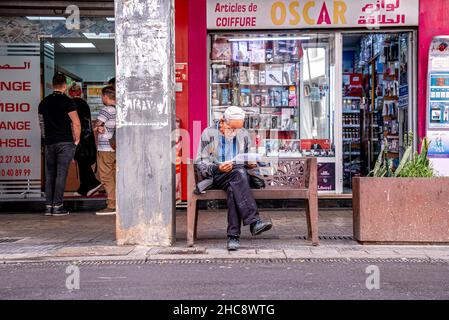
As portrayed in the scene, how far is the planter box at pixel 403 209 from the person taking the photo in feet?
23.6

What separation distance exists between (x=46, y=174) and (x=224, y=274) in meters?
5.24

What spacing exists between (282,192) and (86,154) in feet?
17.0

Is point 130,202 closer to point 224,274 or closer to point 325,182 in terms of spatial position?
point 224,274

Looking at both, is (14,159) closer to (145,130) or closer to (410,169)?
(145,130)

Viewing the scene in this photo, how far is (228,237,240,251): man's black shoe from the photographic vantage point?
23.2ft

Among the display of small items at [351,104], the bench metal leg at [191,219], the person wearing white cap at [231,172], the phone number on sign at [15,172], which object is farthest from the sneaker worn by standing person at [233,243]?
the display of small items at [351,104]

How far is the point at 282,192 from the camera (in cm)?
725

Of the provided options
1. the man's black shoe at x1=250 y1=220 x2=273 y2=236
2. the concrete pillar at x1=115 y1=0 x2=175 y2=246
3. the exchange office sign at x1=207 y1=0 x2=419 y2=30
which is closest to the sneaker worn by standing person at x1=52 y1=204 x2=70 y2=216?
the concrete pillar at x1=115 y1=0 x2=175 y2=246

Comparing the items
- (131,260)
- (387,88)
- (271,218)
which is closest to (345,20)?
(387,88)

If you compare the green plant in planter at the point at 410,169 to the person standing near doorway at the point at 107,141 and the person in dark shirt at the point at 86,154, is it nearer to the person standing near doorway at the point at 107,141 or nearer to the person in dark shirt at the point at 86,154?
the person standing near doorway at the point at 107,141

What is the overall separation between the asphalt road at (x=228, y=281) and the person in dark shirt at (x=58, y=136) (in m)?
3.93

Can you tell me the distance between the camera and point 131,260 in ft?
21.8

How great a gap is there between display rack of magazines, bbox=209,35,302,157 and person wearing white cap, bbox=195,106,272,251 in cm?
363

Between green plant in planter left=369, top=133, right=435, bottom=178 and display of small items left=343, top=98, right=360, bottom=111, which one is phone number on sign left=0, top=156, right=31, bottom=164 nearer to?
display of small items left=343, top=98, right=360, bottom=111
